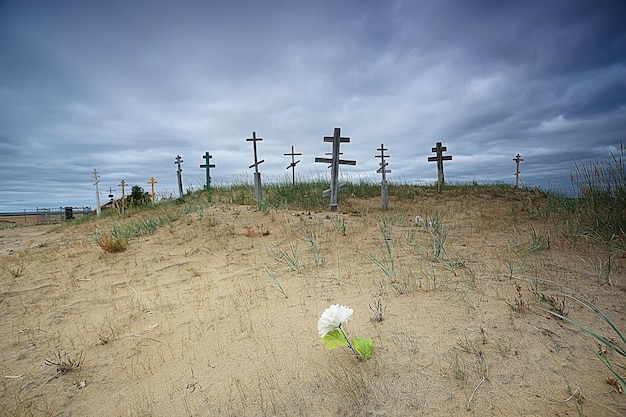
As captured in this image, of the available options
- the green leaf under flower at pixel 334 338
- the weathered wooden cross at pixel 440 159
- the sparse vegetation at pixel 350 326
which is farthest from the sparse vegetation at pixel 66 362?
the weathered wooden cross at pixel 440 159

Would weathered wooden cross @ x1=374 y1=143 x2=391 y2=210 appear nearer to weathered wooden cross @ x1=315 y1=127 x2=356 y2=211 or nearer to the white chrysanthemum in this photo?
weathered wooden cross @ x1=315 y1=127 x2=356 y2=211

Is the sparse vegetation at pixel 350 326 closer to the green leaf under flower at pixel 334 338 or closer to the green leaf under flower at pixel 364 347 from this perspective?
the green leaf under flower at pixel 364 347

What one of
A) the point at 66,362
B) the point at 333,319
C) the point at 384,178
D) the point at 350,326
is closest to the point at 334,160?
the point at 384,178

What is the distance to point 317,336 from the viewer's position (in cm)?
270

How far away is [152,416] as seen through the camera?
2.15 m

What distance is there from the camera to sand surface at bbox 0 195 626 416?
78.2 inches

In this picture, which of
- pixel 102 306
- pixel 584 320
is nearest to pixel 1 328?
pixel 102 306

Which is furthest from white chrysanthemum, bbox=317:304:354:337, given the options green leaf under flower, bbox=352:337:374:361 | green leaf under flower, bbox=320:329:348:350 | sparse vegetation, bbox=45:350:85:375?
sparse vegetation, bbox=45:350:85:375

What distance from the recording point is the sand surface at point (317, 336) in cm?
199

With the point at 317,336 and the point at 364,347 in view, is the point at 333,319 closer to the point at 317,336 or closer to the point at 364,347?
the point at 364,347

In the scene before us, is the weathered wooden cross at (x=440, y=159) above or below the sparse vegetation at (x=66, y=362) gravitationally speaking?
above

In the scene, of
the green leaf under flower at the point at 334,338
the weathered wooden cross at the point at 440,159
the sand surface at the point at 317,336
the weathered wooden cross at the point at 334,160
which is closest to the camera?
the sand surface at the point at 317,336

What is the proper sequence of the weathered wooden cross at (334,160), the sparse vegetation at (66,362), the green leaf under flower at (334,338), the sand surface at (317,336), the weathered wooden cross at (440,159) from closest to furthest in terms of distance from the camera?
the sand surface at (317,336) → the green leaf under flower at (334,338) → the sparse vegetation at (66,362) → the weathered wooden cross at (334,160) → the weathered wooden cross at (440,159)

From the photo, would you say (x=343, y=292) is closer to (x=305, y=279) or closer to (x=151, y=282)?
(x=305, y=279)
